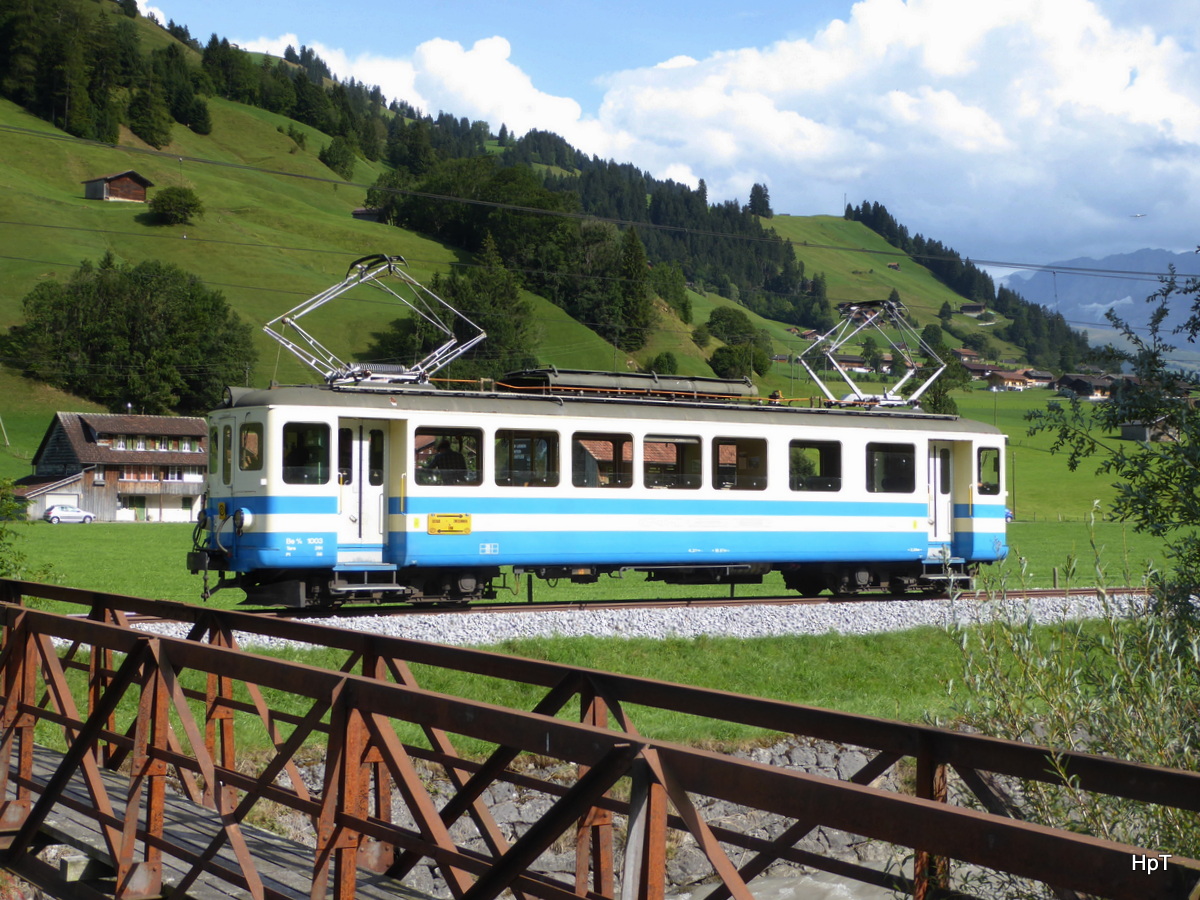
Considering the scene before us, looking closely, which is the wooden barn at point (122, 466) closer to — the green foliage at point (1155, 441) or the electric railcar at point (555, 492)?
the electric railcar at point (555, 492)

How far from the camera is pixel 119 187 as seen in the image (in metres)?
126

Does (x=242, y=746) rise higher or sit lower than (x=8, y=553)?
lower

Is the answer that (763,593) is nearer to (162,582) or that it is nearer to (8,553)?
(162,582)

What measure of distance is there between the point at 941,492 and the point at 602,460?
23.1ft

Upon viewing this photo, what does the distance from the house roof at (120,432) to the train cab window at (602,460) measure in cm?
6711

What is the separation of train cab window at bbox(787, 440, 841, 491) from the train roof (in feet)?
1.26

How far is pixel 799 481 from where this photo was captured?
2034cm

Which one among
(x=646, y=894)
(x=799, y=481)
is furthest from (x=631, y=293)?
(x=646, y=894)

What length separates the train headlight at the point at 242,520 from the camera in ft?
55.8

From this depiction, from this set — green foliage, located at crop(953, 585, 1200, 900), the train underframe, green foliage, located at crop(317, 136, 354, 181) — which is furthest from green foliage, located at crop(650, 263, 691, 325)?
green foliage, located at crop(953, 585, 1200, 900)

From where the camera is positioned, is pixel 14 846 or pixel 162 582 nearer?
pixel 14 846

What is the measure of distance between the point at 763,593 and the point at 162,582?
1523 centimetres

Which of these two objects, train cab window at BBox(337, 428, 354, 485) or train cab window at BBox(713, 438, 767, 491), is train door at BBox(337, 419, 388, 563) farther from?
train cab window at BBox(713, 438, 767, 491)

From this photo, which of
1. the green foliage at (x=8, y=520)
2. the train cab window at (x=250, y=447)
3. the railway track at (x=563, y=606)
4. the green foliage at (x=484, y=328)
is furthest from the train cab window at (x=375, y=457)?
the green foliage at (x=484, y=328)
